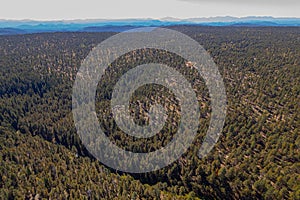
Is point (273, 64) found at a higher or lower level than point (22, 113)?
higher

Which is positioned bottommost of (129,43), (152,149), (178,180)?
(178,180)

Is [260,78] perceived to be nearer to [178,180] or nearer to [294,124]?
[294,124]

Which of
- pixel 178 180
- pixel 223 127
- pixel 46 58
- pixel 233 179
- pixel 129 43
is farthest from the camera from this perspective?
pixel 129 43

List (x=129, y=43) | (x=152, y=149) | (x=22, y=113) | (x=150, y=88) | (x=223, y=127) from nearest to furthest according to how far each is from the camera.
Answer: (x=152, y=149)
(x=223, y=127)
(x=22, y=113)
(x=150, y=88)
(x=129, y=43)

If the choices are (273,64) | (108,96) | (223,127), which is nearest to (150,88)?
(108,96)

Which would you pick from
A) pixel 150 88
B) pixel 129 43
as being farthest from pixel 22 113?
pixel 129 43

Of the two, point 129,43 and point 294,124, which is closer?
point 294,124
